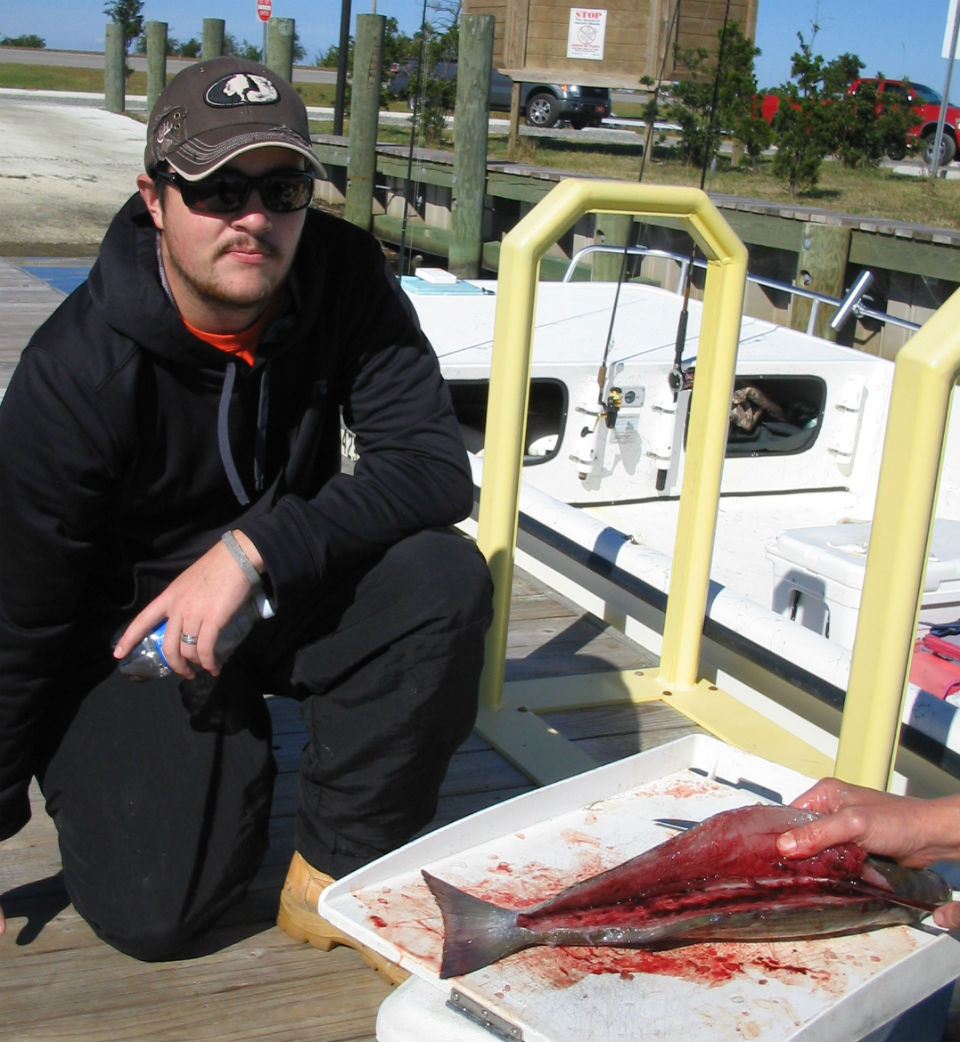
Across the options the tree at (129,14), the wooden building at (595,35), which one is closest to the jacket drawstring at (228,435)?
the wooden building at (595,35)

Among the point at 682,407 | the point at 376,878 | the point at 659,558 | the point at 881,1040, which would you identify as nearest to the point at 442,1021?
the point at 376,878

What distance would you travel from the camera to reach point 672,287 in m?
10.1

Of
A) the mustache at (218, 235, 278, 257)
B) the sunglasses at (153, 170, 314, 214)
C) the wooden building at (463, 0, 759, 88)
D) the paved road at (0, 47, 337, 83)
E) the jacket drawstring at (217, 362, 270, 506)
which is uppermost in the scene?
the paved road at (0, 47, 337, 83)

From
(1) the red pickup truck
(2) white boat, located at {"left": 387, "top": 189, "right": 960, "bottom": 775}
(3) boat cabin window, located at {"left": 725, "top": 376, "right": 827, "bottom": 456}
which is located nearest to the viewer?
(2) white boat, located at {"left": 387, "top": 189, "right": 960, "bottom": 775}

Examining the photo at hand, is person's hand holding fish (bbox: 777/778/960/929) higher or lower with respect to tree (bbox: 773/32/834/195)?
lower

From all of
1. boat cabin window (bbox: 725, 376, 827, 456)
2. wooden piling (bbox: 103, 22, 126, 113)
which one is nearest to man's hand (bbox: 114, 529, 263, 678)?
boat cabin window (bbox: 725, 376, 827, 456)

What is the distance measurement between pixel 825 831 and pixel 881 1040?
0.37m

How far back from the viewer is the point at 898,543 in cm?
207

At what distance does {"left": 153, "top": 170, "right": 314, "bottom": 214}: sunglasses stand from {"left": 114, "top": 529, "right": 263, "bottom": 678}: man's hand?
52 centimetres

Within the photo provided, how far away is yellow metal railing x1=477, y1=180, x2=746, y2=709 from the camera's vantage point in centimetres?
266

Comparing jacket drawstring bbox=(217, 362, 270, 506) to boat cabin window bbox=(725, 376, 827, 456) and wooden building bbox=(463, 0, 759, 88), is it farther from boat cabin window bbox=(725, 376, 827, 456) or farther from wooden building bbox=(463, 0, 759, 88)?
wooden building bbox=(463, 0, 759, 88)

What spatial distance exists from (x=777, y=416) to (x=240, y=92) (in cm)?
354

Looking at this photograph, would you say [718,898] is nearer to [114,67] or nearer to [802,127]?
[802,127]

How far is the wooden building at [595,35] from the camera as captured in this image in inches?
618
